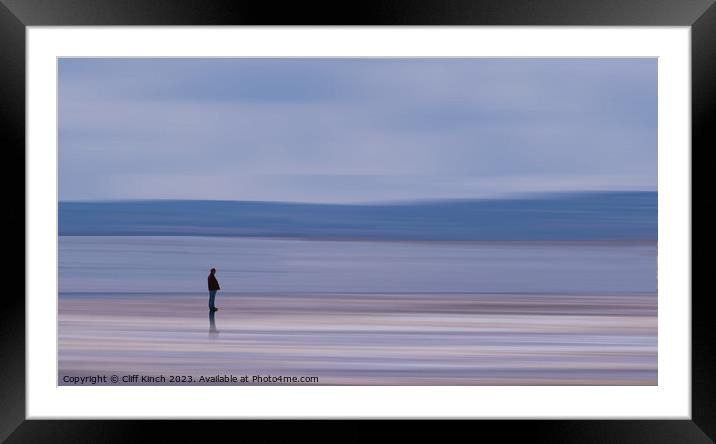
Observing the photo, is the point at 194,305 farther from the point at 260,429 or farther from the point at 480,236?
the point at 480,236

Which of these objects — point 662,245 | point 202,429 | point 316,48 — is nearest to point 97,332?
point 202,429

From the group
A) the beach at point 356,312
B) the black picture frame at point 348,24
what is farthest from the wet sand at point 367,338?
the black picture frame at point 348,24

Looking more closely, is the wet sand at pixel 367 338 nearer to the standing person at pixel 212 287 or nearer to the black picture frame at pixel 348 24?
the standing person at pixel 212 287

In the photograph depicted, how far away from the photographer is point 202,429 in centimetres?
226

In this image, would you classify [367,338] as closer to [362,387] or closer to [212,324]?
[362,387]

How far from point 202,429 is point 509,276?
1122mm

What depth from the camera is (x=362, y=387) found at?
2.32m

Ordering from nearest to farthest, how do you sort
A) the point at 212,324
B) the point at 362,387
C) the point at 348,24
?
the point at 348,24
the point at 362,387
the point at 212,324

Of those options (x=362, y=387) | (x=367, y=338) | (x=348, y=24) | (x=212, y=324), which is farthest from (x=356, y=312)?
(x=348, y=24)

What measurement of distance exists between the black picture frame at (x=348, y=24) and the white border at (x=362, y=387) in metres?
0.04

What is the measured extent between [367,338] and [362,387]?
0.77 feet

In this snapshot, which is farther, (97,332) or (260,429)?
(97,332)

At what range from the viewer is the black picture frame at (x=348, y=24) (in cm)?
219

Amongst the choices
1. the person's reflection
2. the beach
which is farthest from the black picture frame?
the person's reflection
